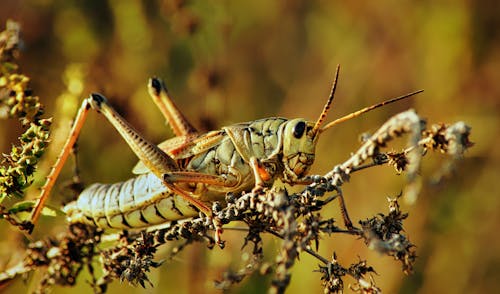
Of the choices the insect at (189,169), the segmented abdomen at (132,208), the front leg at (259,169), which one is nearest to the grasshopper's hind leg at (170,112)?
the insect at (189,169)

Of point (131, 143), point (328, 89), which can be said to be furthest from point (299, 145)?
point (328, 89)

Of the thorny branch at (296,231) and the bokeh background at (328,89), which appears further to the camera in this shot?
the bokeh background at (328,89)

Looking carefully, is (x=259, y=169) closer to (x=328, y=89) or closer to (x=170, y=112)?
(x=170, y=112)

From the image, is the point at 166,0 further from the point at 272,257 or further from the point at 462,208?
the point at 462,208

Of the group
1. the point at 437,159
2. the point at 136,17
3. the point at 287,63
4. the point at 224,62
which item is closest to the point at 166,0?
the point at 136,17

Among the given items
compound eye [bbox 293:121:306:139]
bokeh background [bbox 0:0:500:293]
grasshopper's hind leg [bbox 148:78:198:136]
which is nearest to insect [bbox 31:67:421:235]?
compound eye [bbox 293:121:306:139]

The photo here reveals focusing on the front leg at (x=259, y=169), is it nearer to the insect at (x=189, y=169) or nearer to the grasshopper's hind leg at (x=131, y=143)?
Answer: the insect at (x=189, y=169)
